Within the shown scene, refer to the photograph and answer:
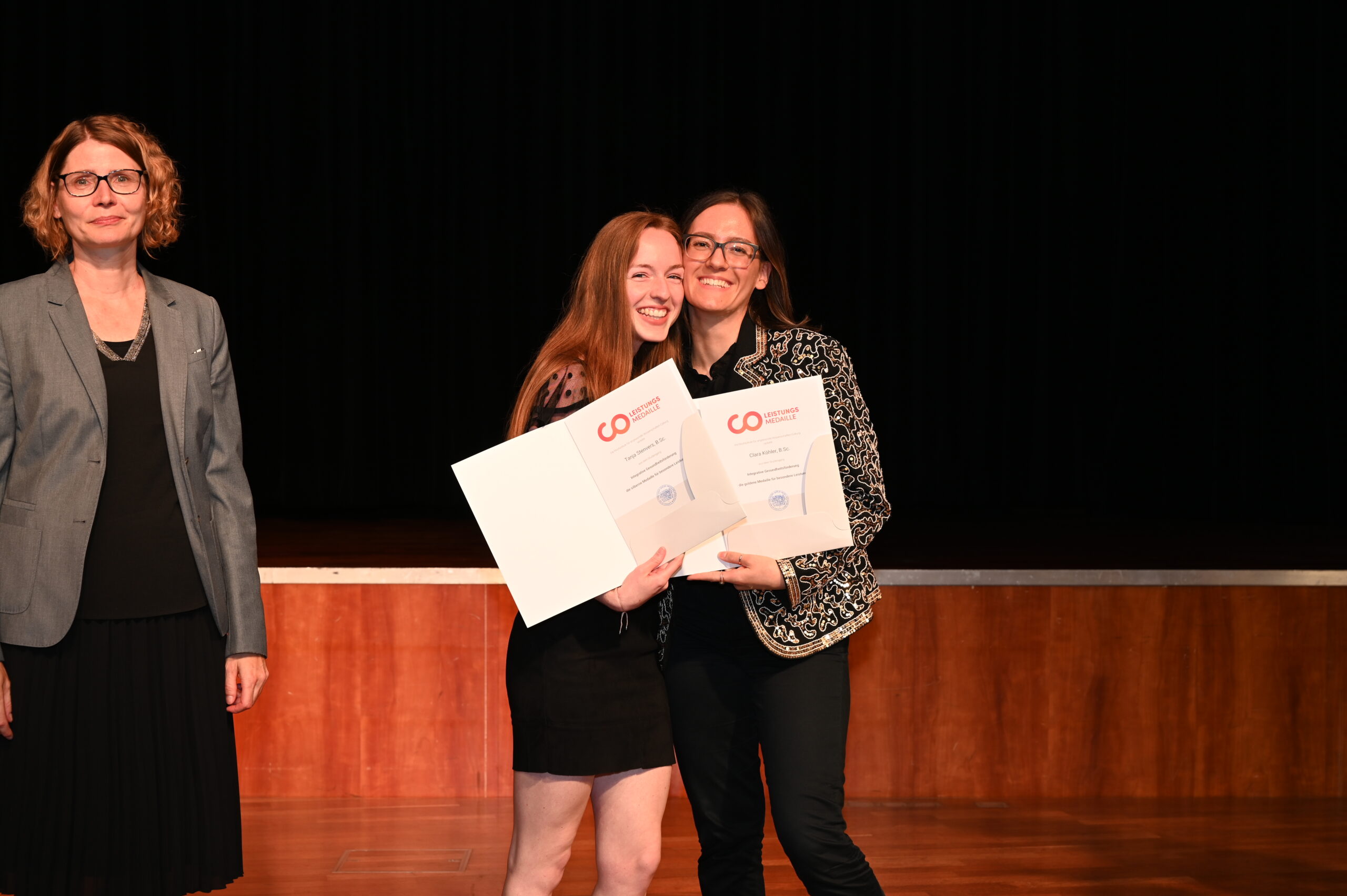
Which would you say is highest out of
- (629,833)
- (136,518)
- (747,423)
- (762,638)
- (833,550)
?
(747,423)

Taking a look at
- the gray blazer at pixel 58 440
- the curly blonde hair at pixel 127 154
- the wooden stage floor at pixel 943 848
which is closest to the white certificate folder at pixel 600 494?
the gray blazer at pixel 58 440

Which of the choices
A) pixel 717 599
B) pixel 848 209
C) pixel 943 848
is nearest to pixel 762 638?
pixel 717 599

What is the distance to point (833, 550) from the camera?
66.4 inches

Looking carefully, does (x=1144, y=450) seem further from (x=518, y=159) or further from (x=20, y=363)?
(x=20, y=363)

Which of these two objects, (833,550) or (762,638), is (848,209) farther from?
(762,638)

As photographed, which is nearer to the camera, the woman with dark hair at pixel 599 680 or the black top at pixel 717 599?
the woman with dark hair at pixel 599 680

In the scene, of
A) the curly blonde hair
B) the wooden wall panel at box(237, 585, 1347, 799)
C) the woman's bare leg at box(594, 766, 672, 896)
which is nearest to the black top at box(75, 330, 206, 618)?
the curly blonde hair

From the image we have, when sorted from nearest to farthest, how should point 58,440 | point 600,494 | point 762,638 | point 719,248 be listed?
point 58,440
point 600,494
point 762,638
point 719,248

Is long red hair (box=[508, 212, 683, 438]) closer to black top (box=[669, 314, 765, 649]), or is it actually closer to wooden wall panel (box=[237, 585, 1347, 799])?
black top (box=[669, 314, 765, 649])

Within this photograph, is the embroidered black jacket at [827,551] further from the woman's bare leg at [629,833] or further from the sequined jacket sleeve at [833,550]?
the woman's bare leg at [629,833]

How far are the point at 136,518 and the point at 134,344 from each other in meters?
0.24

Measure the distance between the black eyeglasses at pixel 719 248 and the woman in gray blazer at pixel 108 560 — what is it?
2.47 ft

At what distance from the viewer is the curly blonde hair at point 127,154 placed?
1.48 m

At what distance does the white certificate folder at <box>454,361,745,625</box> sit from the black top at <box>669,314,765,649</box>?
20cm
